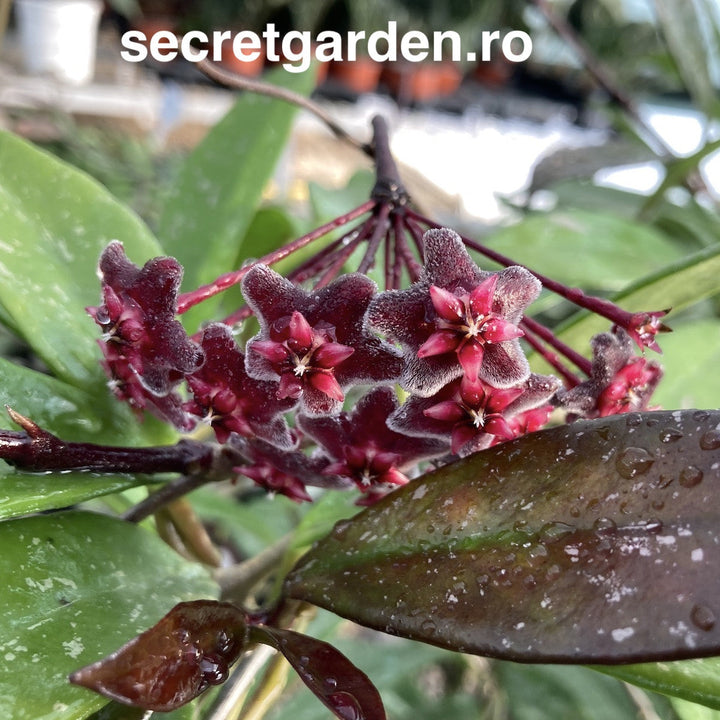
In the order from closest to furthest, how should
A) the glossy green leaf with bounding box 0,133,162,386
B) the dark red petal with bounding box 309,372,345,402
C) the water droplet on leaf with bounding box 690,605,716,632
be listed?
the water droplet on leaf with bounding box 690,605,716,632
the dark red petal with bounding box 309,372,345,402
the glossy green leaf with bounding box 0,133,162,386

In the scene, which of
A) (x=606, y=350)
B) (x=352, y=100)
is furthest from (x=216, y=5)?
(x=606, y=350)

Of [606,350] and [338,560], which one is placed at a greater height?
[606,350]

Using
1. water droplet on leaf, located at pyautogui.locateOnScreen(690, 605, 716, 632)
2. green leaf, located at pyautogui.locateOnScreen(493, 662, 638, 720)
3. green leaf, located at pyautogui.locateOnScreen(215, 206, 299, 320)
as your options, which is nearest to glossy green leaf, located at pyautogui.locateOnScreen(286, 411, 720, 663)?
water droplet on leaf, located at pyautogui.locateOnScreen(690, 605, 716, 632)

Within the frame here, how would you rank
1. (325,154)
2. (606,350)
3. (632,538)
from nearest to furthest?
(632,538) < (606,350) < (325,154)

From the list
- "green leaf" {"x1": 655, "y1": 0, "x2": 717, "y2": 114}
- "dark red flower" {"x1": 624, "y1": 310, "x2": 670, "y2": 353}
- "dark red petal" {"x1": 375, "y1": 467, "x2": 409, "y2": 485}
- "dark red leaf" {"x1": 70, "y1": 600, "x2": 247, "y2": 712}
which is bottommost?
"dark red leaf" {"x1": 70, "y1": 600, "x2": 247, "y2": 712}

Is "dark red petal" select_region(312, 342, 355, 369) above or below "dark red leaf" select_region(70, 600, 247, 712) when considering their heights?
above

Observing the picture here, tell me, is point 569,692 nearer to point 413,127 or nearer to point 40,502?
point 40,502

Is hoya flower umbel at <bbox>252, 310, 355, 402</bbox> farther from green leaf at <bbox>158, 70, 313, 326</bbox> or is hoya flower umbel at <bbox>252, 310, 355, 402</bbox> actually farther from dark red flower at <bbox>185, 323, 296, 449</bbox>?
green leaf at <bbox>158, 70, 313, 326</bbox>

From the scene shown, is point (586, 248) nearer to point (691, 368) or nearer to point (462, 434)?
point (691, 368)
